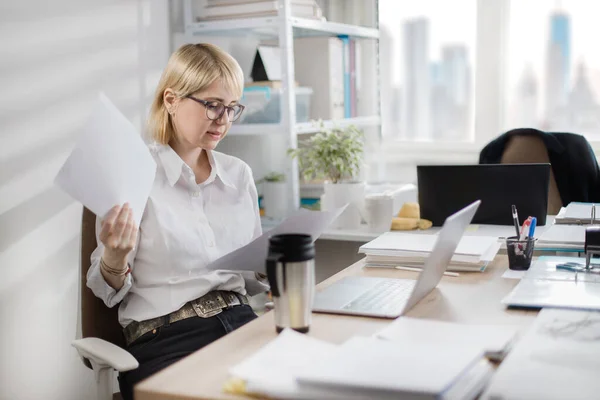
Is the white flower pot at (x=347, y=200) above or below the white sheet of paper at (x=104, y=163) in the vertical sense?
below

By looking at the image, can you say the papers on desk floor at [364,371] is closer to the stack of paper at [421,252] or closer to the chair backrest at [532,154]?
the stack of paper at [421,252]

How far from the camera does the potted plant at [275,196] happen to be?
2.91 meters

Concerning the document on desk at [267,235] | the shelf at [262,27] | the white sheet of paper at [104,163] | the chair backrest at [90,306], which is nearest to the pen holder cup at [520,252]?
the document on desk at [267,235]

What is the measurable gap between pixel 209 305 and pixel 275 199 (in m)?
1.19

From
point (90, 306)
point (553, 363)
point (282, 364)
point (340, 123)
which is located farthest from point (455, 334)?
point (340, 123)

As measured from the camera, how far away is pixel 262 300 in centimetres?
306

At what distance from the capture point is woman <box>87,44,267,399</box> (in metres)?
1.68

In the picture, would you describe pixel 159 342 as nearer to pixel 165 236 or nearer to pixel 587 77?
pixel 165 236

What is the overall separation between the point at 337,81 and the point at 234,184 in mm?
1346

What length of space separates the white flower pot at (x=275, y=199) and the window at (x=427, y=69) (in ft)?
2.72

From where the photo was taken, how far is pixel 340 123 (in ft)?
10.3

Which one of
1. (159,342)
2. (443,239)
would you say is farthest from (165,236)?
(443,239)

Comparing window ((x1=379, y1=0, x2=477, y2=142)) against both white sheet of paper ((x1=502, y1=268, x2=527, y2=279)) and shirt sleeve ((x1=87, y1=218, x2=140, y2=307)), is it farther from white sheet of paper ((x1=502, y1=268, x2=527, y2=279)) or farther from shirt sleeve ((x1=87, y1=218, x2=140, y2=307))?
shirt sleeve ((x1=87, y1=218, x2=140, y2=307))

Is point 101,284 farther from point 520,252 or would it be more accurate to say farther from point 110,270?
point 520,252
